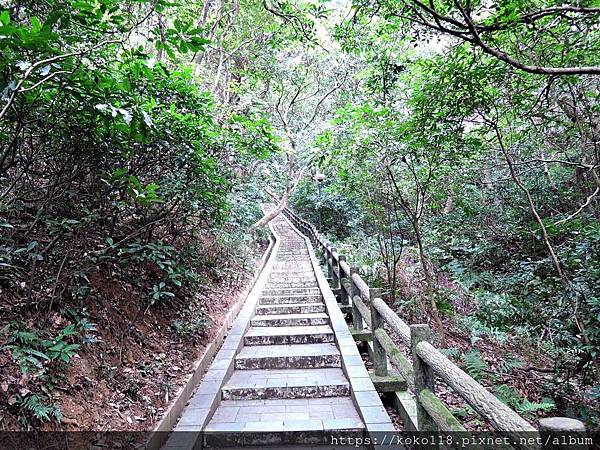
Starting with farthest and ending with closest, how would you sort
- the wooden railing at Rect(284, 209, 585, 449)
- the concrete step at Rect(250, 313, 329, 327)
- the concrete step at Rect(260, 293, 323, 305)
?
the concrete step at Rect(260, 293, 323, 305)
the concrete step at Rect(250, 313, 329, 327)
the wooden railing at Rect(284, 209, 585, 449)

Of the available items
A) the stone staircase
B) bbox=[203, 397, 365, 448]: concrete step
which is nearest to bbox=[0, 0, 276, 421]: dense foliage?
the stone staircase

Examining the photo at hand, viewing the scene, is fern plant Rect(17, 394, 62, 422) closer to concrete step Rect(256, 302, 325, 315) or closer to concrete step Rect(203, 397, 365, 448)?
concrete step Rect(203, 397, 365, 448)

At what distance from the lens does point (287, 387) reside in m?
4.58

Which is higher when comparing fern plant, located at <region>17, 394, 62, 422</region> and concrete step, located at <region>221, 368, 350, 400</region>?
fern plant, located at <region>17, 394, 62, 422</region>

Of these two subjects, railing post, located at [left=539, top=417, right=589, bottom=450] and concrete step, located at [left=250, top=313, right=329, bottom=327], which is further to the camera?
concrete step, located at [left=250, top=313, right=329, bottom=327]

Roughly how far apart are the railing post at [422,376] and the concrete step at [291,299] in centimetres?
507

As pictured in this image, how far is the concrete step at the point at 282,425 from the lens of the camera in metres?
3.70

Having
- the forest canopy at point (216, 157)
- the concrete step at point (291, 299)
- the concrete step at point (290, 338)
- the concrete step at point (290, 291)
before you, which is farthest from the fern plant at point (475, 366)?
the concrete step at point (290, 291)

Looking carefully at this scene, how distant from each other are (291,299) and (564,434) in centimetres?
700

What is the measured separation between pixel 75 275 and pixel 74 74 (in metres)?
2.00

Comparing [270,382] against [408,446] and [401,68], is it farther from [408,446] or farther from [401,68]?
[401,68]

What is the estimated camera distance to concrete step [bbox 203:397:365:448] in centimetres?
370

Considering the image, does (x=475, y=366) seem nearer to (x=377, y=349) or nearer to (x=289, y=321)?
(x=377, y=349)

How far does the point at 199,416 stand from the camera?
3791 mm
